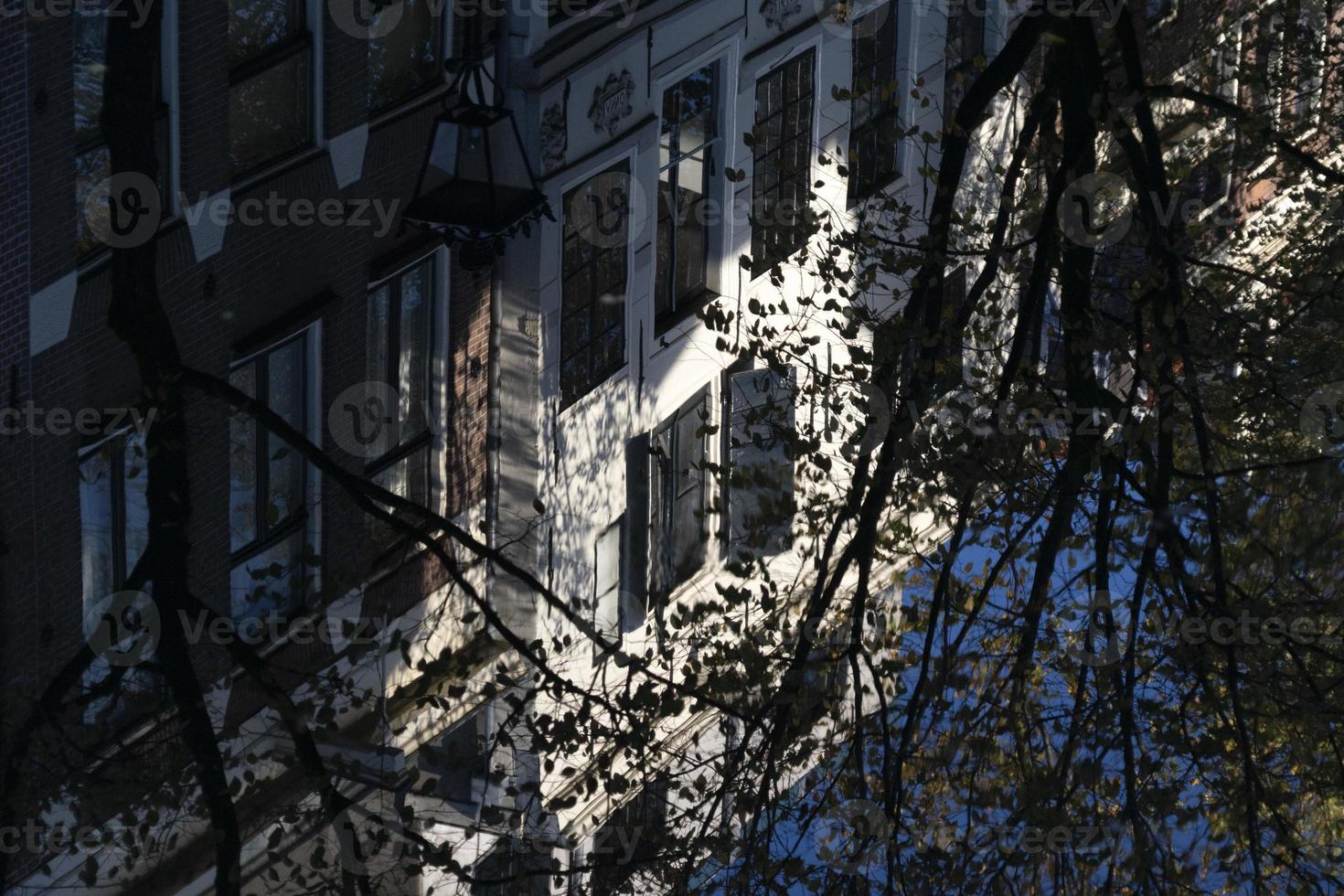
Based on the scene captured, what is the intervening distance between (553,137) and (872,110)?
816 centimetres

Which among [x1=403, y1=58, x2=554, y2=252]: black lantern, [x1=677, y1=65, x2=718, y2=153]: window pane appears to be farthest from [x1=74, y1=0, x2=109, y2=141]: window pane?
[x1=677, y1=65, x2=718, y2=153]: window pane

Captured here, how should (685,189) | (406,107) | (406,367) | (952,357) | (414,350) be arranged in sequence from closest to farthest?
(952,357) → (406,107) → (406,367) → (414,350) → (685,189)

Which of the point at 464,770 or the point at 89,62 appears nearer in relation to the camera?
the point at 89,62

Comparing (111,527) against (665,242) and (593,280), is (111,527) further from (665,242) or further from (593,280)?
(665,242)

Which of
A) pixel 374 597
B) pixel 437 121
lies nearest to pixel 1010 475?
pixel 437 121

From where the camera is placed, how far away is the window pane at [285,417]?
1645cm

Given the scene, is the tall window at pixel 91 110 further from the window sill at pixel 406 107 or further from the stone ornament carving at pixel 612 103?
the stone ornament carving at pixel 612 103

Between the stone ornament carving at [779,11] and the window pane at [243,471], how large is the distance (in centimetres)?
968

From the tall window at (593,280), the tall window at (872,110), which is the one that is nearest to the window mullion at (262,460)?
the tall window at (593,280)

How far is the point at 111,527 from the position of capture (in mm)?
14750

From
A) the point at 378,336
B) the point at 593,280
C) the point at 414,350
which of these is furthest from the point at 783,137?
the point at 378,336

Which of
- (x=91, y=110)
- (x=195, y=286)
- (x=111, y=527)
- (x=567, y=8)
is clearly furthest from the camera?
(x=567, y=8)

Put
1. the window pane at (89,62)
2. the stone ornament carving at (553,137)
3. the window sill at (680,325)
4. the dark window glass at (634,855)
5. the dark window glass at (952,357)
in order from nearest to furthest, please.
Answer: the dark window glass at (634,855) → the dark window glass at (952,357) → the window pane at (89,62) → the stone ornament carving at (553,137) → the window sill at (680,325)

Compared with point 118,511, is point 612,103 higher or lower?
higher
